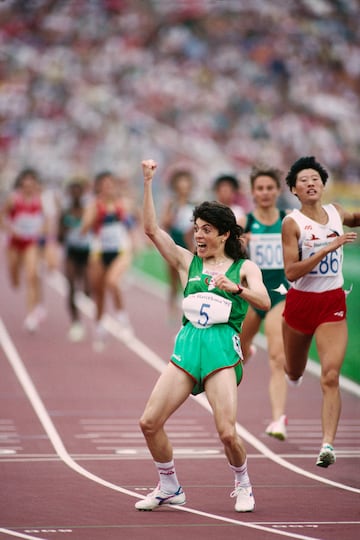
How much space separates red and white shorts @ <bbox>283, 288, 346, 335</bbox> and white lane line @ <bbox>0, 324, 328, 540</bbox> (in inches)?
71.1

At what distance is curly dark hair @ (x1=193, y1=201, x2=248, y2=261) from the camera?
7289 mm

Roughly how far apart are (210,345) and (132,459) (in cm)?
246

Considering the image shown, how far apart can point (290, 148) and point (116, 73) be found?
6833mm

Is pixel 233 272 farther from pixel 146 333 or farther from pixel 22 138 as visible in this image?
pixel 22 138

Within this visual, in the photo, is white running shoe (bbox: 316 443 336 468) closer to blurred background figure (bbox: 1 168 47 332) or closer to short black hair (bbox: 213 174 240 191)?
short black hair (bbox: 213 174 240 191)

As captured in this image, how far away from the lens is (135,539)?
6.48m

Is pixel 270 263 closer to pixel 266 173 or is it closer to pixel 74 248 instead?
pixel 266 173

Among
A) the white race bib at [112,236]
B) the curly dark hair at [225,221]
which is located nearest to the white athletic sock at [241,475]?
the curly dark hair at [225,221]

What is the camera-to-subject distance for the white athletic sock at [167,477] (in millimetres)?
7312

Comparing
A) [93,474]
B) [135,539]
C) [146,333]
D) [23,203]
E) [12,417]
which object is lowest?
[135,539]

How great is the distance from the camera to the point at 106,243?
17047 mm

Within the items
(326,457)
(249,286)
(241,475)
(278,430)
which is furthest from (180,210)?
(241,475)

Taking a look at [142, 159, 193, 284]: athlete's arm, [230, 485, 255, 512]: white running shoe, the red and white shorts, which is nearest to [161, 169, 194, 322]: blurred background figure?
the red and white shorts

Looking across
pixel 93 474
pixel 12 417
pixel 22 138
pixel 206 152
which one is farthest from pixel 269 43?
pixel 93 474
